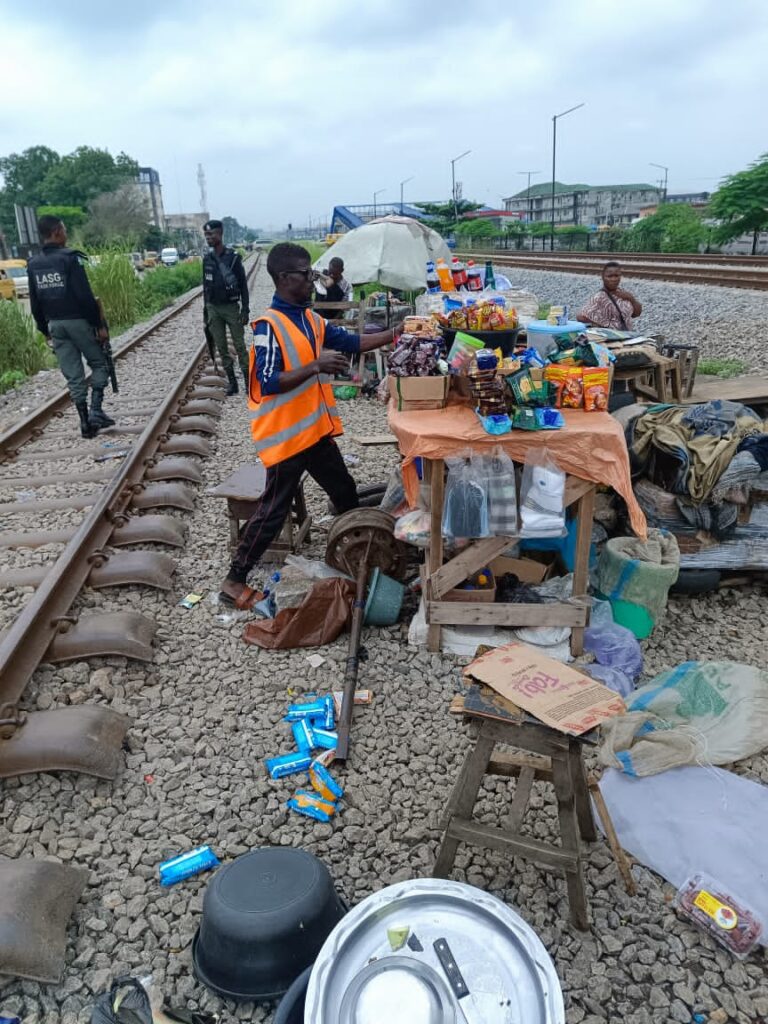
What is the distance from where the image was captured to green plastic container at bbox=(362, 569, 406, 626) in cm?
418

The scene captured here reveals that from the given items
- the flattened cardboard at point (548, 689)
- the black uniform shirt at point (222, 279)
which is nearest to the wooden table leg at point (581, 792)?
the flattened cardboard at point (548, 689)

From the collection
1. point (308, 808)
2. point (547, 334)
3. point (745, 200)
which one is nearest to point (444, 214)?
point (745, 200)

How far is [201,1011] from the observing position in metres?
2.16

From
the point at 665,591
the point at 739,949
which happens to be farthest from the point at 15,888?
the point at 665,591

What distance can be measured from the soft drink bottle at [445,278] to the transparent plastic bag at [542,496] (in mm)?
2500

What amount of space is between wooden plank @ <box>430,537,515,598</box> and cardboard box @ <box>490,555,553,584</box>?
0.39 meters

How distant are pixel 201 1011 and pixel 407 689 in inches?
69.6

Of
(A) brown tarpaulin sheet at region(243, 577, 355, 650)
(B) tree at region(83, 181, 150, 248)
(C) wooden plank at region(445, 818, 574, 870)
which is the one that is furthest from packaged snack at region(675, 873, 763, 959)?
(B) tree at region(83, 181, 150, 248)

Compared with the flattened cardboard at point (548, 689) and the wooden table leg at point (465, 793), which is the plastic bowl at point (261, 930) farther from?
the flattened cardboard at point (548, 689)

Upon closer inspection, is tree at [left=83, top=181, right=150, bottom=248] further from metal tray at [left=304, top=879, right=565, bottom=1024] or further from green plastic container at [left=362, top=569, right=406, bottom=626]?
metal tray at [left=304, top=879, right=565, bottom=1024]

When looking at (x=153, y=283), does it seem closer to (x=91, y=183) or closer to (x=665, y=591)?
(x=665, y=591)

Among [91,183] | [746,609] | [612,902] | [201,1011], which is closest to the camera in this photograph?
[201,1011]

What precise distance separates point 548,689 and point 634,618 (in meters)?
1.98

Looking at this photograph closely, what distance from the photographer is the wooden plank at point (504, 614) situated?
3795 mm
